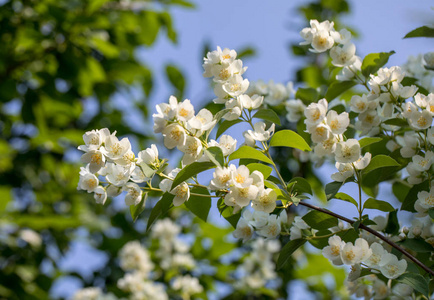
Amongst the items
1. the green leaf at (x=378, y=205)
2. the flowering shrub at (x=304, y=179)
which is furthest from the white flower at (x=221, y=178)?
the green leaf at (x=378, y=205)

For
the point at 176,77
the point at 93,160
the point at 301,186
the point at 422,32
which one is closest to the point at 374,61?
the point at 422,32

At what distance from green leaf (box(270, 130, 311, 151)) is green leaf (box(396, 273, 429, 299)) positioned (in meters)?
0.31

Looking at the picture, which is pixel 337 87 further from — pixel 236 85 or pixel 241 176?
pixel 241 176

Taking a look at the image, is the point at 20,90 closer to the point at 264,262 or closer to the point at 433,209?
the point at 264,262

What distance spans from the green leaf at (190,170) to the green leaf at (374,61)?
586 millimetres

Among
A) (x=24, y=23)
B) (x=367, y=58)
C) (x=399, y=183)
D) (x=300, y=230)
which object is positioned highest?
(x=367, y=58)

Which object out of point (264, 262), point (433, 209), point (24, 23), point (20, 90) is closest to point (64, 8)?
point (24, 23)

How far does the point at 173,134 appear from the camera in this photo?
83 cm

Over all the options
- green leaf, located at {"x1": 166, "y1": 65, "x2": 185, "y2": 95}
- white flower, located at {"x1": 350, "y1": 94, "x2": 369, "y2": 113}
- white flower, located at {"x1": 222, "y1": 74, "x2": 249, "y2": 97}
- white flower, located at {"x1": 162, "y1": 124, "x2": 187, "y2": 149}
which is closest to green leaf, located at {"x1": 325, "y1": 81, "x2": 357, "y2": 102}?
white flower, located at {"x1": 350, "y1": 94, "x2": 369, "y2": 113}

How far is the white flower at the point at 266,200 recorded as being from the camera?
0.85m

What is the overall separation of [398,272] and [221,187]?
40 centimetres

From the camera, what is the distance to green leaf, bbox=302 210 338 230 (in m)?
0.94

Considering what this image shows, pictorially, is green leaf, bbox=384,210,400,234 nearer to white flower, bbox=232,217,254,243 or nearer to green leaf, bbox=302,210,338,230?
green leaf, bbox=302,210,338,230

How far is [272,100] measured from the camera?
5.05ft
